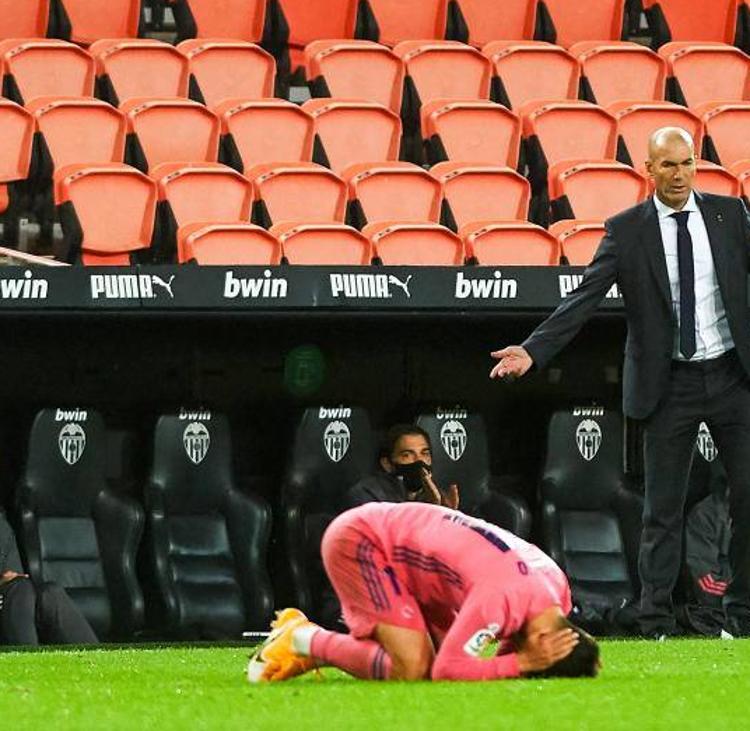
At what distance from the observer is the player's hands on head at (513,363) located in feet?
24.3

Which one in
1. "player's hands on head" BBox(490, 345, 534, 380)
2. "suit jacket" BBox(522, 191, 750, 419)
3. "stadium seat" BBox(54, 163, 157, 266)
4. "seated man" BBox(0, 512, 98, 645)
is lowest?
"seated man" BBox(0, 512, 98, 645)

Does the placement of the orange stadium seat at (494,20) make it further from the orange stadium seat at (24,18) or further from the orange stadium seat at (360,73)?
the orange stadium seat at (24,18)

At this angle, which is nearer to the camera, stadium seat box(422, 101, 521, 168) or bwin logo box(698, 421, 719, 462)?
bwin logo box(698, 421, 719, 462)

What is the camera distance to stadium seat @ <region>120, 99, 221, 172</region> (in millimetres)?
11180

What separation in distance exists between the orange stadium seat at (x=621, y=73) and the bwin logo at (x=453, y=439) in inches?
131

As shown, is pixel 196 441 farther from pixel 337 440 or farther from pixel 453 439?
pixel 453 439

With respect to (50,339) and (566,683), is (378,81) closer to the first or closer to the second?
(50,339)

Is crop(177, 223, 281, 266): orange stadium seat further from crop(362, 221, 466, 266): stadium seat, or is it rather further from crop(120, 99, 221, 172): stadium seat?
crop(120, 99, 221, 172): stadium seat

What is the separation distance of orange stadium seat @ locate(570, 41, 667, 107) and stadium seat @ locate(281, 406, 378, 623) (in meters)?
3.59

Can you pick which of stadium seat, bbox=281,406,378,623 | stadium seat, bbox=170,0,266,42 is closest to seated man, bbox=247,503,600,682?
stadium seat, bbox=281,406,378,623

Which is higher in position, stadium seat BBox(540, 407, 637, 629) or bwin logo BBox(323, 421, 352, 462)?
bwin logo BBox(323, 421, 352, 462)

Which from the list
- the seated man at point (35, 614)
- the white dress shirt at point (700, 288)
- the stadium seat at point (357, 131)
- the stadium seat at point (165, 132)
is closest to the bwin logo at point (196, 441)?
the seated man at point (35, 614)

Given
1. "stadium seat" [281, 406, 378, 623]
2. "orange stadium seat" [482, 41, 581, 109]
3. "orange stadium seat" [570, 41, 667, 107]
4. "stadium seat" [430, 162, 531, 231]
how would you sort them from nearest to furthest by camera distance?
"stadium seat" [281, 406, 378, 623], "stadium seat" [430, 162, 531, 231], "orange stadium seat" [482, 41, 581, 109], "orange stadium seat" [570, 41, 667, 107]

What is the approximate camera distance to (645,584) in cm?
777
